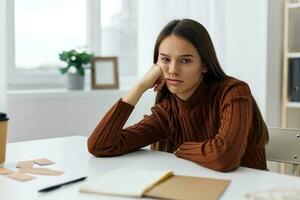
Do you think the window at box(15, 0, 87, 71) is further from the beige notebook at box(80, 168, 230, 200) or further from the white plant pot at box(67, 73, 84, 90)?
the beige notebook at box(80, 168, 230, 200)

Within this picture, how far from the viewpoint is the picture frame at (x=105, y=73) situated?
2.57m

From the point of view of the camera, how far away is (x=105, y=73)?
2621 millimetres

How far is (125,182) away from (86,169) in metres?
0.22

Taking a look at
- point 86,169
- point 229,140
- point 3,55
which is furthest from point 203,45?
point 3,55

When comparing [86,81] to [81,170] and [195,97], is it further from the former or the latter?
[81,170]

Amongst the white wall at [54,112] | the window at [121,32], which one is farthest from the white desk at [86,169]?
the window at [121,32]

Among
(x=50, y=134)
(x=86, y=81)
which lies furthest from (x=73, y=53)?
(x=50, y=134)

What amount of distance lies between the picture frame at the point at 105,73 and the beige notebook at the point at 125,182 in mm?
1512

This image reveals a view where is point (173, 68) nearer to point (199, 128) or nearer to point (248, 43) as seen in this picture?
point (199, 128)

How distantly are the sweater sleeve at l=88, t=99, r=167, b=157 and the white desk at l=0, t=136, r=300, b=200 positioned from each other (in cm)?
3

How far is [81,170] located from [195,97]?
48 centimetres

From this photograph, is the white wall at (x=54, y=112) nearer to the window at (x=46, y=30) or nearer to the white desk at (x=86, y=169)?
the window at (x=46, y=30)

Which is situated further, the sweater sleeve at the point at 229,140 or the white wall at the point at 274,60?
the white wall at the point at 274,60

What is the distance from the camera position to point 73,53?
2439 millimetres
